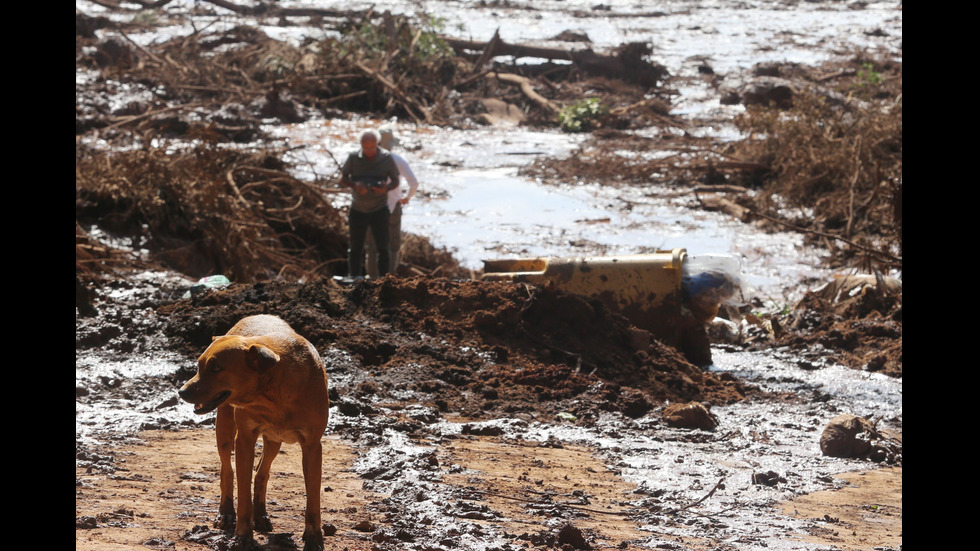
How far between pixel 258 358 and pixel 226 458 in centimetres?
61

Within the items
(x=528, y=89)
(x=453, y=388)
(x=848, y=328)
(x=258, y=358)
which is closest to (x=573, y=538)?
(x=258, y=358)

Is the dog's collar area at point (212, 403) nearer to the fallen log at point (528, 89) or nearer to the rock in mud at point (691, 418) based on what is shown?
the rock in mud at point (691, 418)

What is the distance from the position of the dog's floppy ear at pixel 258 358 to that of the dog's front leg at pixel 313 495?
41cm

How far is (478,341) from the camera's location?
339 inches

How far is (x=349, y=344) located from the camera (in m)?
8.36

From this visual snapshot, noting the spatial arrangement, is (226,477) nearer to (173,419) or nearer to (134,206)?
(173,419)

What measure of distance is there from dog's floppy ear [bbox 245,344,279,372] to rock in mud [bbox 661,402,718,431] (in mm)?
4474

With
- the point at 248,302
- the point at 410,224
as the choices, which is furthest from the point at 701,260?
the point at 410,224

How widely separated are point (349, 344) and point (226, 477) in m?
Result: 4.37

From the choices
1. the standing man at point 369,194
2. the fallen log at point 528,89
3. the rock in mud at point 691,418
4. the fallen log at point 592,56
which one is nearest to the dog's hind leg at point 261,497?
the rock in mud at point 691,418

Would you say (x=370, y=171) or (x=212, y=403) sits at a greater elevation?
(x=212, y=403)

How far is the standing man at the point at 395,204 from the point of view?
33.7ft

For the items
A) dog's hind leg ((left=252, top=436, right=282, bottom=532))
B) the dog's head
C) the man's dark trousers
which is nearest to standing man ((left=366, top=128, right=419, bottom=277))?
the man's dark trousers

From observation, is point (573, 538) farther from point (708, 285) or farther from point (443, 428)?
point (708, 285)
